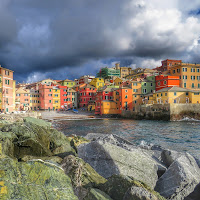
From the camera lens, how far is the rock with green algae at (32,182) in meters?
3.02

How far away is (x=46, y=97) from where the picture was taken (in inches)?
3054

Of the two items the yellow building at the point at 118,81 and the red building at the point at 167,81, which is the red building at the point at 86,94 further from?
the red building at the point at 167,81

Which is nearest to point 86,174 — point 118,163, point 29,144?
point 118,163

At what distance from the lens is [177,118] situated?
1907 inches

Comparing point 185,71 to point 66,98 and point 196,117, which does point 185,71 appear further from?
point 66,98

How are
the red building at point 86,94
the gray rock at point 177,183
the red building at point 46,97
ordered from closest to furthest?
the gray rock at point 177,183 < the red building at point 46,97 < the red building at point 86,94

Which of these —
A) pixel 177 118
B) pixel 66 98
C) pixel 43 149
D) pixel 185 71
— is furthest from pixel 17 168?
pixel 66 98

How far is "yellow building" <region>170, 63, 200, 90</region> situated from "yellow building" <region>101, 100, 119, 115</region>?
2675 centimetres

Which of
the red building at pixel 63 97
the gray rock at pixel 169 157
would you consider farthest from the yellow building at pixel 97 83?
the gray rock at pixel 169 157

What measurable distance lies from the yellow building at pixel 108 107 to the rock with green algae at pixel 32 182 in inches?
2347

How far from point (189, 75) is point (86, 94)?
1687 inches

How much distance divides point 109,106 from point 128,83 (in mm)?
12691

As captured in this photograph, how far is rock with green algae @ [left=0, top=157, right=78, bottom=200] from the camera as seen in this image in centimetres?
302

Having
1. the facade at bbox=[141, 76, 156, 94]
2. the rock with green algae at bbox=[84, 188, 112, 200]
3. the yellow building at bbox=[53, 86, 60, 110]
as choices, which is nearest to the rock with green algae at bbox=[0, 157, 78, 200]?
the rock with green algae at bbox=[84, 188, 112, 200]
